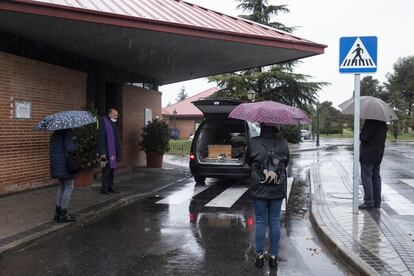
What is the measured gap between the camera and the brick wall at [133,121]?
50.9 feet

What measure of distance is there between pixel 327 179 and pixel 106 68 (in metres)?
7.31

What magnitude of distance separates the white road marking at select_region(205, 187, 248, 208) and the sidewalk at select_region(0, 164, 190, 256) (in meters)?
1.65

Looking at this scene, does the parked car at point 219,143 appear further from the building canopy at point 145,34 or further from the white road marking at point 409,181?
the white road marking at point 409,181

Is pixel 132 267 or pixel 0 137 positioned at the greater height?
pixel 0 137

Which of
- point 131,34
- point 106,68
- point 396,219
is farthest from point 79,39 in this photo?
point 396,219

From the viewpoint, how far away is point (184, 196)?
1084 centimetres

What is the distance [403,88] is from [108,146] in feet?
245

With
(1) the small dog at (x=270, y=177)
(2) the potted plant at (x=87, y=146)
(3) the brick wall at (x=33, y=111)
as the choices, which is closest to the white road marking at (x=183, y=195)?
(2) the potted plant at (x=87, y=146)

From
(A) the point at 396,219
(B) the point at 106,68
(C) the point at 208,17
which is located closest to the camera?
(A) the point at 396,219

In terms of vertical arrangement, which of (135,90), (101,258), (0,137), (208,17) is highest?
(208,17)

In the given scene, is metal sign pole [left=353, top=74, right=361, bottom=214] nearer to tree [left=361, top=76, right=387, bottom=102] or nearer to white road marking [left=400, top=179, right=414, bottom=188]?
white road marking [left=400, top=179, right=414, bottom=188]

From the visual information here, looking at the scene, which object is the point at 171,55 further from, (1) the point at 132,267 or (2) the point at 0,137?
(1) the point at 132,267

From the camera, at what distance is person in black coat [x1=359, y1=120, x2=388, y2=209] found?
332 inches

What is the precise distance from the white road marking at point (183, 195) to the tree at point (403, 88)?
61.7 meters
